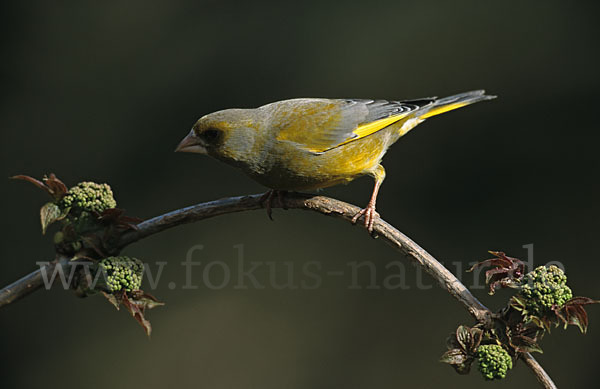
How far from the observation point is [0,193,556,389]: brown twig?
1.71 m

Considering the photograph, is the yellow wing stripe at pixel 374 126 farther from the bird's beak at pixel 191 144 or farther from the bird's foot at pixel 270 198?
the bird's beak at pixel 191 144

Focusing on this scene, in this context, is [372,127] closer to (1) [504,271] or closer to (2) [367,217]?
(2) [367,217]

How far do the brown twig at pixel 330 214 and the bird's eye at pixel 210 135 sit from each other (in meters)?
0.37

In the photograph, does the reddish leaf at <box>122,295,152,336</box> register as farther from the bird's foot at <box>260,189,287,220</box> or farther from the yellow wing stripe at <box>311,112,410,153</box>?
the yellow wing stripe at <box>311,112,410,153</box>

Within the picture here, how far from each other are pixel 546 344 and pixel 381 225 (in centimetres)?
274

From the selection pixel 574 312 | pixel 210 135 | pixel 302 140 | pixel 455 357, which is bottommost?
pixel 455 357

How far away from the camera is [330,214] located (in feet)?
7.30

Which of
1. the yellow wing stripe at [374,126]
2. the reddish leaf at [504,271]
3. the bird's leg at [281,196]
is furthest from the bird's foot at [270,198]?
the reddish leaf at [504,271]

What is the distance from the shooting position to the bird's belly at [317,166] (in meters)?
2.58

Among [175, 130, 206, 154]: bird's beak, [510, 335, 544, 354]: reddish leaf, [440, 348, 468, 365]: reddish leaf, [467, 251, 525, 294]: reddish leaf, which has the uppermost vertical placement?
[175, 130, 206, 154]: bird's beak

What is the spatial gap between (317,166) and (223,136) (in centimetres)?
39

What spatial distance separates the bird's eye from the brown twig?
0.37m

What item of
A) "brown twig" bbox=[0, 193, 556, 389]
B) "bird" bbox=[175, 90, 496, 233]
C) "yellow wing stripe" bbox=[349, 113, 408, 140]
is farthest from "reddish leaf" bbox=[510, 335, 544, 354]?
"yellow wing stripe" bbox=[349, 113, 408, 140]

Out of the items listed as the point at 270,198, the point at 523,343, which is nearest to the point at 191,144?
the point at 270,198
